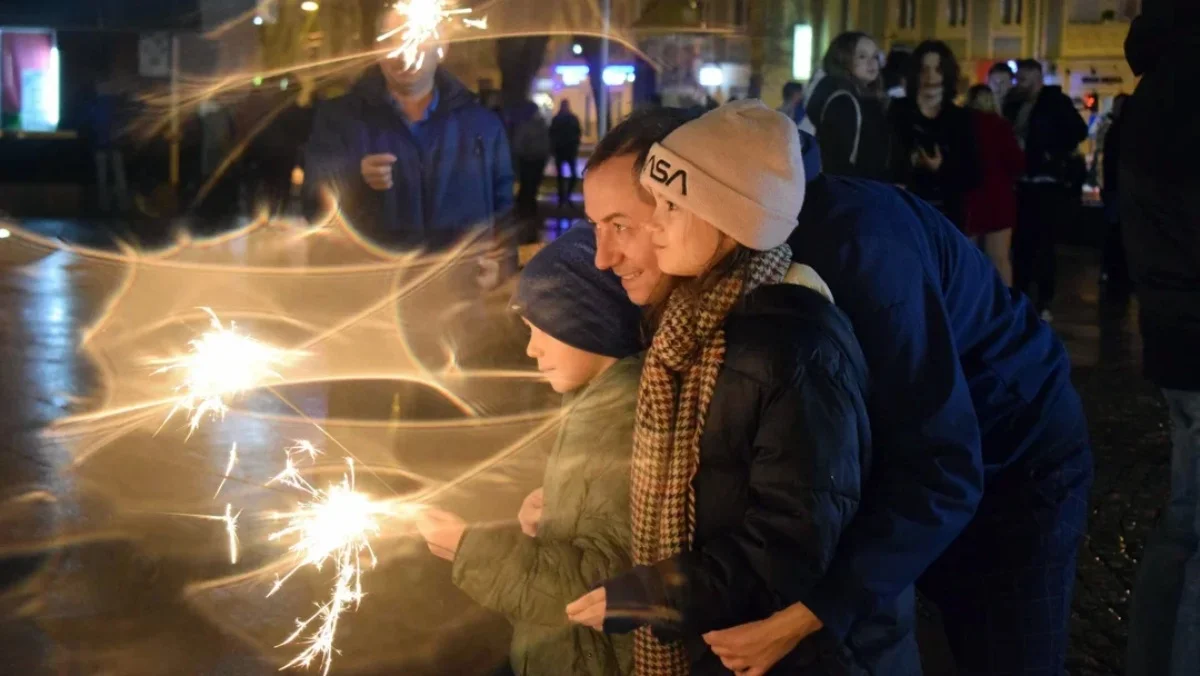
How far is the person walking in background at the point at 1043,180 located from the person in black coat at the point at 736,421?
10.4m

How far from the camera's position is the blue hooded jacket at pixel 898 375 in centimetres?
239

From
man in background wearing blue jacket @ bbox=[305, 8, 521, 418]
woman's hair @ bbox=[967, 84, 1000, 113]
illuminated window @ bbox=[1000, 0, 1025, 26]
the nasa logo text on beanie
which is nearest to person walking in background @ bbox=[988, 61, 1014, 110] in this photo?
woman's hair @ bbox=[967, 84, 1000, 113]

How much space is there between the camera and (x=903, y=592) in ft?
8.33

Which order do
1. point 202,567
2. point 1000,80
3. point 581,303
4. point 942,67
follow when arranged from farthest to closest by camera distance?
point 1000,80
point 942,67
point 202,567
point 581,303

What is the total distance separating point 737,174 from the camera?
2391 mm

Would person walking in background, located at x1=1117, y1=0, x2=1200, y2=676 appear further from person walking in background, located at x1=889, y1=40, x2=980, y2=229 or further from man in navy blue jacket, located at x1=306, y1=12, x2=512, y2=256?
person walking in background, located at x1=889, y1=40, x2=980, y2=229

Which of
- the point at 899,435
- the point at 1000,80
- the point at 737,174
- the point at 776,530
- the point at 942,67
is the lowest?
the point at 776,530

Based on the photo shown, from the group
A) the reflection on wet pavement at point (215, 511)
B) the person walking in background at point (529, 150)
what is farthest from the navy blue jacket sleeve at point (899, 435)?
the person walking in background at point (529, 150)

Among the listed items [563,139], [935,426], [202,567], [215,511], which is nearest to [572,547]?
[935,426]

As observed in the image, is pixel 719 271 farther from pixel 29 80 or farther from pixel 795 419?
pixel 29 80

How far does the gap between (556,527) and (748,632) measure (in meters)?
0.49

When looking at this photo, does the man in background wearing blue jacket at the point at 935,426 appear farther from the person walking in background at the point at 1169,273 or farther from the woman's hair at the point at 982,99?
the woman's hair at the point at 982,99

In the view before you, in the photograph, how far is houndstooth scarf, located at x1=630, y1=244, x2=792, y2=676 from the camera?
2.37 metres

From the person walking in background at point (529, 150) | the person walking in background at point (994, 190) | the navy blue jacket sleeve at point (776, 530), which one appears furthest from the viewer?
the person walking in background at point (529, 150)
